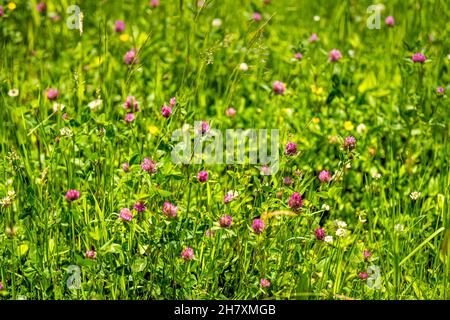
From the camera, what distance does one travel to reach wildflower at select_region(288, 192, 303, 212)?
1824 millimetres

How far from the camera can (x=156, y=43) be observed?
10.4 feet

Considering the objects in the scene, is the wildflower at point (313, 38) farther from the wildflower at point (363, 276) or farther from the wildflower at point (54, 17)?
the wildflower at point (363, 276)

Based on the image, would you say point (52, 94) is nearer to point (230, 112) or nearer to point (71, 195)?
point (230, 112)

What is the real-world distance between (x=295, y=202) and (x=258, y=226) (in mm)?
123

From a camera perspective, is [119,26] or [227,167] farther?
[119,26]

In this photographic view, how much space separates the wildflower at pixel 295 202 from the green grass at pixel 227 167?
0.03 m

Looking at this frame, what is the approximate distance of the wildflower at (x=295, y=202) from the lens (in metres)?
1.82

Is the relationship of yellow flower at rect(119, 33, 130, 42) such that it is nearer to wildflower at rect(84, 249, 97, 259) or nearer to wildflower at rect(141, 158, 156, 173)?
wildflower at rect(141, 158, 156, 173)

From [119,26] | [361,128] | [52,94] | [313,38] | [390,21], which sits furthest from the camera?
[119,26]

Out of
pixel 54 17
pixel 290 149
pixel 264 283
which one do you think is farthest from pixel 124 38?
pixel 264 283

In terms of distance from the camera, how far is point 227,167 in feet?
7.51

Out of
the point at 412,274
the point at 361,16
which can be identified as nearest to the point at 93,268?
the point at 412,274

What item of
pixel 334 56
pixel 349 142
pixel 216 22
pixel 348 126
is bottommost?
pixel 348 126

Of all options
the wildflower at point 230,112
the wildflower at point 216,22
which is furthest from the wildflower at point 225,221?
the wildflower at point 216,22
